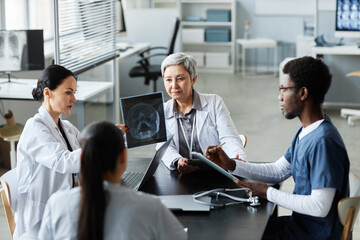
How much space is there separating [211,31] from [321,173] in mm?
7841

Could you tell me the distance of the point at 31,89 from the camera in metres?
4.53

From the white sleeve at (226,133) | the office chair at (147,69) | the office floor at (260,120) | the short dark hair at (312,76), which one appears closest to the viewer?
the short dark hair at (312,76)

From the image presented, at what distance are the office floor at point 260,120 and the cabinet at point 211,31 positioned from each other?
Answer: 309 millimetres

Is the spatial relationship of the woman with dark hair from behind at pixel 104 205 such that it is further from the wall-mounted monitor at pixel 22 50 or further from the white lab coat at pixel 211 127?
the wall-mounted monitor at pixel 22 50

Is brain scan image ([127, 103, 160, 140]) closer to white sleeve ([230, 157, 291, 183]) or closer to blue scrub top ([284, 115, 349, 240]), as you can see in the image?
white sleeve ([230, 157, 291, 183])

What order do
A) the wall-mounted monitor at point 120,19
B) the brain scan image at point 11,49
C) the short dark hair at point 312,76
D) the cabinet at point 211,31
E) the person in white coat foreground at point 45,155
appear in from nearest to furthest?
the short dark hair at point 312,76 < the person in white coat foreground at point 45,155 < the brain scan image at point 11,49 < the wall-mounted monitor at point 120,19 < the cabinet at point 211,31

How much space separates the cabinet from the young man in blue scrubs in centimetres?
750

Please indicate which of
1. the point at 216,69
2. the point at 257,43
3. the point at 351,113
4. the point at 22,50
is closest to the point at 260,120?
the point at 351,113

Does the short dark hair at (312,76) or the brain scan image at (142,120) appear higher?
the short dark hair at (312,76)

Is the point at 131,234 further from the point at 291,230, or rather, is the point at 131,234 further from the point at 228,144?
the point at 228,144

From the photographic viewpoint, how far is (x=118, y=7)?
6.98 m

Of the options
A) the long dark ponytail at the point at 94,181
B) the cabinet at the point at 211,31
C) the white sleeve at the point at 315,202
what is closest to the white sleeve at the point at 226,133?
the white sleeve at the point at 315,202

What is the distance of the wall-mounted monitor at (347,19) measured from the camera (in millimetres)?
6535

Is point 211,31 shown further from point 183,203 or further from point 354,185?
point 183,203
